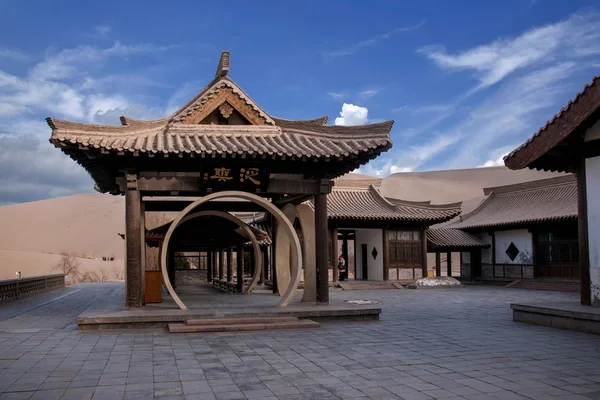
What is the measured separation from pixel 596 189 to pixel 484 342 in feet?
13.6

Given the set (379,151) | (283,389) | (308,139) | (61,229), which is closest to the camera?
(283,389)

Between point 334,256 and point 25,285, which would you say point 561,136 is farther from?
point 25,285

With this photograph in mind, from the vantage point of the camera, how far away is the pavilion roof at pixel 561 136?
1016 centimetres

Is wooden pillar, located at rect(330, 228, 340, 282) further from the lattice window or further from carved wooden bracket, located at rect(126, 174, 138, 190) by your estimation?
carved wooden bracket, located at rect(126, 174, 138, 190)

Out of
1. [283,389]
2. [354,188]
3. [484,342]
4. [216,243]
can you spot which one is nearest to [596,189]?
[484,342]

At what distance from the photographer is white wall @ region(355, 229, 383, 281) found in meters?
27.6

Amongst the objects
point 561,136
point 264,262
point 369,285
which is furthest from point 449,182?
point 561,136

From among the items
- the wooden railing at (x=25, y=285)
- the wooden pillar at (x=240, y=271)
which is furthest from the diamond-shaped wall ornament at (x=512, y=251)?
the wooden railing at (x=25, y=285)

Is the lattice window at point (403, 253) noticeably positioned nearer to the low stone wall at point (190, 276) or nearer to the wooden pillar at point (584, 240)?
the low stone wall at point (190, 276)

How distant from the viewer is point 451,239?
2986 centimetres

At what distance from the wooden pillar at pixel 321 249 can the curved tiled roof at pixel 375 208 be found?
479 inches

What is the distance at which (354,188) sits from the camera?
30.0 meters

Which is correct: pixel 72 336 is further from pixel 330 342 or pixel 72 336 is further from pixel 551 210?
pixel 551 210

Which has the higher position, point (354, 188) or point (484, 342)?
point (354, 188)
